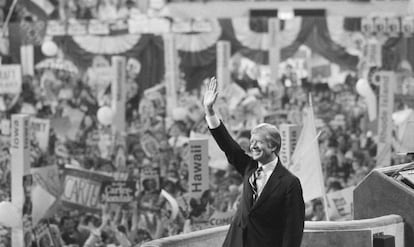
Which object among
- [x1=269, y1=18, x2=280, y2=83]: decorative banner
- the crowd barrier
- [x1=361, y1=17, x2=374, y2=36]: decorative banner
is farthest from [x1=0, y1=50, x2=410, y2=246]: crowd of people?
the crowd barrier

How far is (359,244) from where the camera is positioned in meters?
5.55

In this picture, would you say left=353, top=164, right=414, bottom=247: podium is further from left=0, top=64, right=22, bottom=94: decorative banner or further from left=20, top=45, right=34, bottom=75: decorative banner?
left=20, top=45, right=34, bottom=75: decorative banner

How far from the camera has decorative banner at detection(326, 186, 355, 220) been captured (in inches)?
362

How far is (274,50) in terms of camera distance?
624 inches

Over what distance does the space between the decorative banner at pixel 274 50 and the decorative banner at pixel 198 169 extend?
6.91m

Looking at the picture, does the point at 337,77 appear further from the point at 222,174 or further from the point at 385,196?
the point at 385,196

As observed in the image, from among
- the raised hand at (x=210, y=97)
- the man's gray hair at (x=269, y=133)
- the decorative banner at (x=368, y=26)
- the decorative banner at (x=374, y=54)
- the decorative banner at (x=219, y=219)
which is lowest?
the decorative banner at (x=219, y=219)

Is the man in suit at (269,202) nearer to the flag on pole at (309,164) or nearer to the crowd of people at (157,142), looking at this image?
the flag on pole at (309,164)

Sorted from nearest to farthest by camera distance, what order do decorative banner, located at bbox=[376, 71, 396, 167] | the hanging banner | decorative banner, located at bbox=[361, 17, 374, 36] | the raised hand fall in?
the raised hand < decorative banner, located at bbox=[376, 71, 396, 167] < the hanging banner < decorative banner, located at bbox=[361, 17, 374, 36]

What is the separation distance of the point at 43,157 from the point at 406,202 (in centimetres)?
553

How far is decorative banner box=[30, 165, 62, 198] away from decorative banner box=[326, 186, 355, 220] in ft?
8.53

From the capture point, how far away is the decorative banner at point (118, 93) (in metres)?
13.1

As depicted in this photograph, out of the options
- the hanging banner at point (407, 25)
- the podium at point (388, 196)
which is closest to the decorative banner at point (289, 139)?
the podium at point (388, 196)

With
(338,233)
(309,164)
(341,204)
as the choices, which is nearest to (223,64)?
(341,204)
